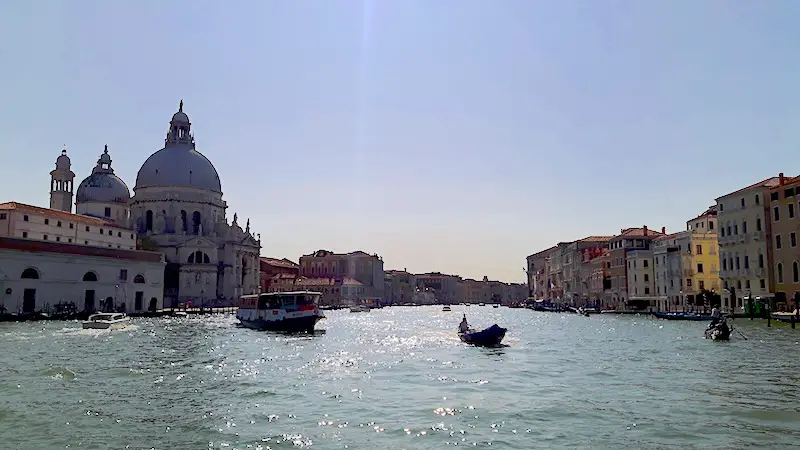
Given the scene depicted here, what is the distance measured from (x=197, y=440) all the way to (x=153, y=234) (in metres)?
89.9

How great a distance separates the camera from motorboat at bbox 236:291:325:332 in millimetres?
Answer: 43812

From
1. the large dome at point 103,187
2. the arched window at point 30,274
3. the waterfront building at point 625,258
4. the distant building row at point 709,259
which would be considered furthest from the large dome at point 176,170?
the waterfront building at point 625,258

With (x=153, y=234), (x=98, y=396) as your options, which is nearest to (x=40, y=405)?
(x=98, y=396)

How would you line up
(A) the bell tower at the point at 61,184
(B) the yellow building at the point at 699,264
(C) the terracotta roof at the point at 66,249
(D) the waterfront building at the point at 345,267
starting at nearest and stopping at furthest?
(C) the terracotta roof at the point at 66,249
(B) the yellow building at the point at 699,264
(A) the bell tower at the point at 61,184
(D) the waterfront building at the point at 345,267

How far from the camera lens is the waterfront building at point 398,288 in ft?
559

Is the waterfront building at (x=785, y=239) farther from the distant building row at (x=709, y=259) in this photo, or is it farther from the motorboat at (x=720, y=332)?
the motorboat at (x=720, y=332)

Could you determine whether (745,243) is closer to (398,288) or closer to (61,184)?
(61,184)

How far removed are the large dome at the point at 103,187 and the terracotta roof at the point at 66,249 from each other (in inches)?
1122

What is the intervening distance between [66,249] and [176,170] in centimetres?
3967

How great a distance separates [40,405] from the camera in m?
14.9

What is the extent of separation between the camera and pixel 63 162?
9338cm

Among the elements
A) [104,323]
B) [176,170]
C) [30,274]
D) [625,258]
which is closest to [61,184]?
[176,170]

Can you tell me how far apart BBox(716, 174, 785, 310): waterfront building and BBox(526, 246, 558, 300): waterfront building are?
230ft

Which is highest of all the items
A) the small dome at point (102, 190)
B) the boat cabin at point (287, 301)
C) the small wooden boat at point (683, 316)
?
the small dome at point (102, 190)
